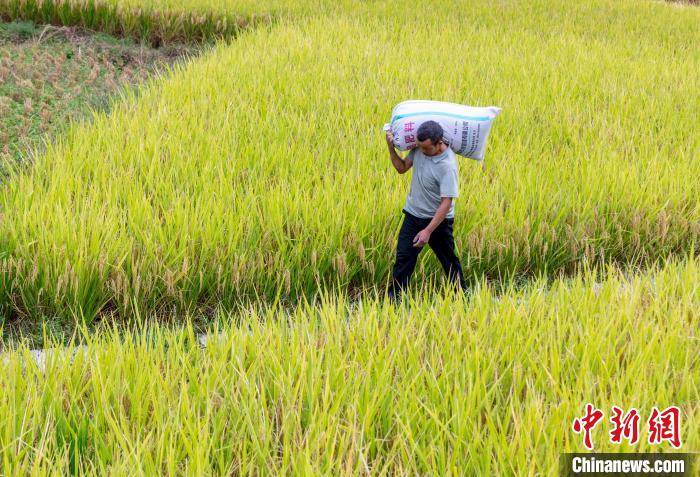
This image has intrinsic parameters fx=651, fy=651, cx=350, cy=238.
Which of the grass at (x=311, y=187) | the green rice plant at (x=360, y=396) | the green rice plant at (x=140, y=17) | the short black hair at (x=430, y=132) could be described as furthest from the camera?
the green rice plant at (x=140, y=17)

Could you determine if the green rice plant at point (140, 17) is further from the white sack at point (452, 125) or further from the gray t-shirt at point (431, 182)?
the gray t-shirt at point (431, 182)

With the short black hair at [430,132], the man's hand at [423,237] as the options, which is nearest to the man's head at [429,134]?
the short black hair at [430,132]

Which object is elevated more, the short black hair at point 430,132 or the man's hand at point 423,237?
the short black hair at point 430,132

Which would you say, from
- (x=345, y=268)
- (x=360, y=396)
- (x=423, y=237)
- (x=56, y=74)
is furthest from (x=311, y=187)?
(x=56, y=74)

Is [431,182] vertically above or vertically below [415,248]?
above

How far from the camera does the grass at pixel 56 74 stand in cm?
492

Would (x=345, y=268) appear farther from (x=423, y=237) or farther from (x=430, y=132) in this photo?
(x=430, y=132)

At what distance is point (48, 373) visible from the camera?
1.87 metres

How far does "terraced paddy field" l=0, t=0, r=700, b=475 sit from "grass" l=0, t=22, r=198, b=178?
809 millimetres

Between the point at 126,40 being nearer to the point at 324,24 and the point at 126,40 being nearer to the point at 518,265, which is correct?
the point at 324,24

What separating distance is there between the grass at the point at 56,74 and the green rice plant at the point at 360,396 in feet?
9.40

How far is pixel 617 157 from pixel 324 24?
4.26 metres

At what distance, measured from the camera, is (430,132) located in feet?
8.04

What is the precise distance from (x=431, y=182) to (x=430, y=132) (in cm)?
22
